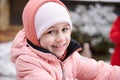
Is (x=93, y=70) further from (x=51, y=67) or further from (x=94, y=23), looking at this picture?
(x=94, y=23)

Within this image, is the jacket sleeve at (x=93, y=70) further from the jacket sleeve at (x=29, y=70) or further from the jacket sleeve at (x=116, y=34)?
the jacket sleeve at (x=116, y=34)

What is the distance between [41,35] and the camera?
1.66 m

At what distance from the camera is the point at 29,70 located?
1.63 meters

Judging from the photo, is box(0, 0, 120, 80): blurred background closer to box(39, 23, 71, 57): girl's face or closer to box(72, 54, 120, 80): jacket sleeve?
box(72, 54, 120, 80): jacket sleeve

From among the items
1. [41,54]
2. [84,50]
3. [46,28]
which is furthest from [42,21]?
[84,50]

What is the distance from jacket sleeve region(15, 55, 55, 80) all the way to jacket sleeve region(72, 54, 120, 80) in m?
0.27

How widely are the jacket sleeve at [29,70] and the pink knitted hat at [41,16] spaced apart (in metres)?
0.10

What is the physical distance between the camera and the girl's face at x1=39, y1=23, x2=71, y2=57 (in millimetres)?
1638

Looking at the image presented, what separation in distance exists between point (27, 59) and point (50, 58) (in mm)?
106

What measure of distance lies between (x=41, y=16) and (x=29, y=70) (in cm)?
25

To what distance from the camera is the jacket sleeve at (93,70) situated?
1.79 meters

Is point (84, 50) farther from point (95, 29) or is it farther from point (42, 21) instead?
point (42, 21)

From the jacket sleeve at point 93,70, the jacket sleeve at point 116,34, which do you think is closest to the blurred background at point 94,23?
the jacket sleeve at point 116,34

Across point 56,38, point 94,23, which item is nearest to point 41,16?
point 56,38
